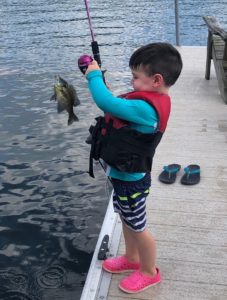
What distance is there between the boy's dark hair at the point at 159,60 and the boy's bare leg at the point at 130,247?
50.9 inches

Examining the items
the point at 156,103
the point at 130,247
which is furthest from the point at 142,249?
the point at 156,103

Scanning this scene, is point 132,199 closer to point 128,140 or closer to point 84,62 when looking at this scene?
point 128,140

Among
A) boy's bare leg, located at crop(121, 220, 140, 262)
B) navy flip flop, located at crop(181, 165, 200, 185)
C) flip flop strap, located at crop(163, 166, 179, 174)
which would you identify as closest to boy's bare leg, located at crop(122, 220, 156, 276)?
boy's bare leg, located at crop(121, 220, 140, 262)

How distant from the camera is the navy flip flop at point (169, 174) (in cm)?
583

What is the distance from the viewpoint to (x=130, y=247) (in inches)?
157

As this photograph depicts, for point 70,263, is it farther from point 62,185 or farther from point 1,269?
point 62,185

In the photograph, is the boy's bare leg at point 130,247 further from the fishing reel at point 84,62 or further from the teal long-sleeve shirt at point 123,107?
the fishing reel at point 84,62

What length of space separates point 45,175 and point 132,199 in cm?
453

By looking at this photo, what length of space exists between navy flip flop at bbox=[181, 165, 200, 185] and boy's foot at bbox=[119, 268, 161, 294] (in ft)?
6.53

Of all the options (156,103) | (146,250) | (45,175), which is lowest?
(45,175)

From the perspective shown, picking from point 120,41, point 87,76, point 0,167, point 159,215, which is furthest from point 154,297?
point 120,41

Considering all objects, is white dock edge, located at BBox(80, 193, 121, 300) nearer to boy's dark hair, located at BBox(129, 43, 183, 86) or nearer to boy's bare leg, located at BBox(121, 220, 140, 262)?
boy's bare leg, located at BBox(121, 220, 140, 262)

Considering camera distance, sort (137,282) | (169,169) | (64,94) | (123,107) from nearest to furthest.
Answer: (123,107) < (137,282) < (64,94) < (169,169)

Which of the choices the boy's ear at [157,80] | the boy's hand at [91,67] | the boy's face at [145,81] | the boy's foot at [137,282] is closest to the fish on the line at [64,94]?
the boy's hand at [91,67]
